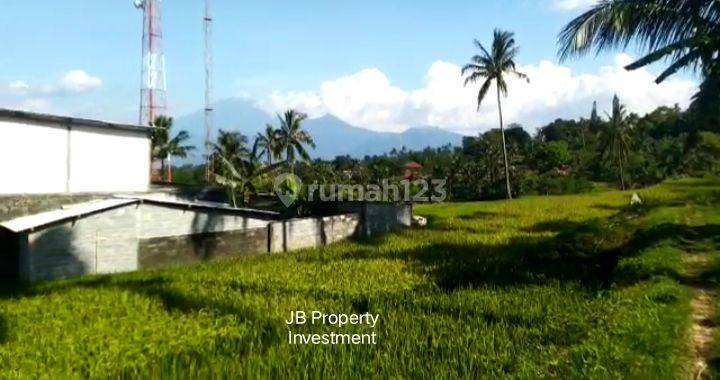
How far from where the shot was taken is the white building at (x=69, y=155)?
77.1 ft

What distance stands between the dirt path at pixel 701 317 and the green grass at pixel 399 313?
18cm

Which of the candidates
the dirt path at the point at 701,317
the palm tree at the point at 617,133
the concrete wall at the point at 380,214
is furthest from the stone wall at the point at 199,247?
the palm tree at the point at 617,133

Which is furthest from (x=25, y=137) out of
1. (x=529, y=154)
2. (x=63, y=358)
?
(x=529, y=154)

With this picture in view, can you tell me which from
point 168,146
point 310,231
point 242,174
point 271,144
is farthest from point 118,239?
point 168,146

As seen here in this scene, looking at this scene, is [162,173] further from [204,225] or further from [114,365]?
[114,365]

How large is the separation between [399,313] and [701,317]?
4.93m

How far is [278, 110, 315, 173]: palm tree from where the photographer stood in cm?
5112

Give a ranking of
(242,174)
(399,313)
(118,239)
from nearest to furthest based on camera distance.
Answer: (399,313), (118,239), (242,174)

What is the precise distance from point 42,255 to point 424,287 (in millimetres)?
11395

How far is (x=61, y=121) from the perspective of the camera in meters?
25.1

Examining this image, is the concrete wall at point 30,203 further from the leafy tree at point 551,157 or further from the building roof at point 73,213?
the leafy tree at point 551,157

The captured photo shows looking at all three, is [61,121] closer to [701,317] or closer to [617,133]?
[701,317]

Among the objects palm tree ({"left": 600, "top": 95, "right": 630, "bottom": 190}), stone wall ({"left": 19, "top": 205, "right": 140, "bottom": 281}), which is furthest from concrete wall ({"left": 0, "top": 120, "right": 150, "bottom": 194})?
palm tree ({"left": 600, "top": 95, "right": 630, "bottom": 190})

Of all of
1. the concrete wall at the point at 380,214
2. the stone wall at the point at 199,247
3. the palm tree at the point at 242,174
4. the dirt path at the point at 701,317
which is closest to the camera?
the dirt path at the point at 701,317
